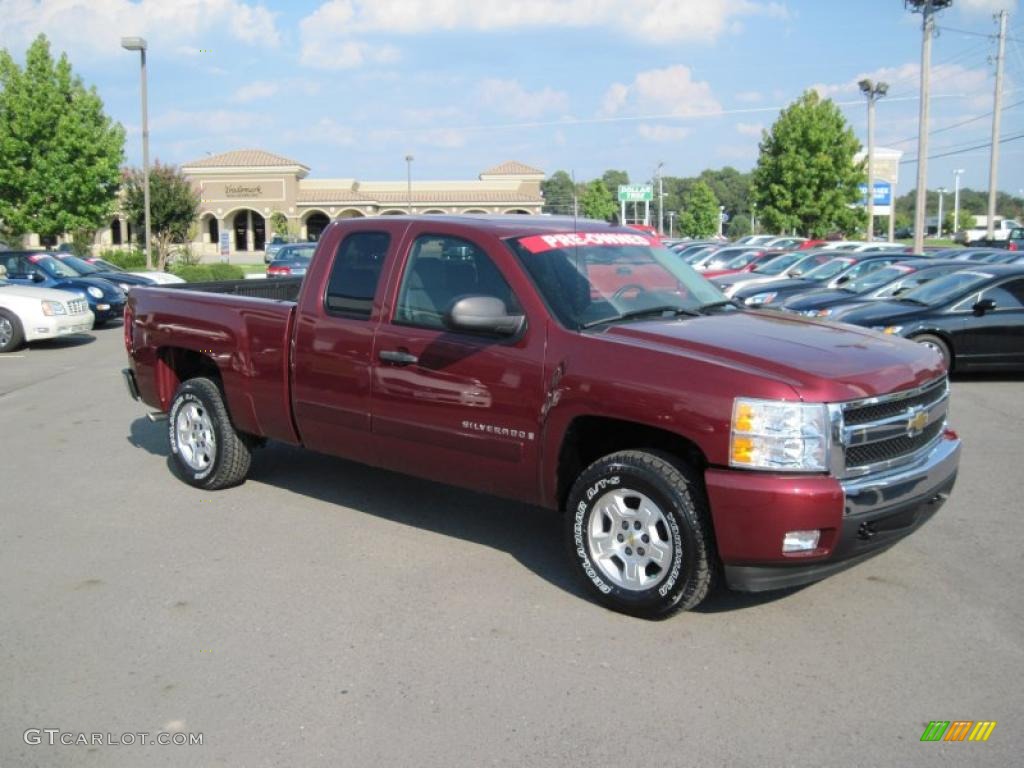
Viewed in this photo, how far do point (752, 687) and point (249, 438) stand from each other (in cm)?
433

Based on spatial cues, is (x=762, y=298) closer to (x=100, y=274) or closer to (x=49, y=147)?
(x=100, y=274)

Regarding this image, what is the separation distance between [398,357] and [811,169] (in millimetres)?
48023

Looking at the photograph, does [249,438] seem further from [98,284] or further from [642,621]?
[98,284]

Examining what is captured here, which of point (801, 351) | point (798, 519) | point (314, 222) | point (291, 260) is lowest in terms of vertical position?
point (798, 519)

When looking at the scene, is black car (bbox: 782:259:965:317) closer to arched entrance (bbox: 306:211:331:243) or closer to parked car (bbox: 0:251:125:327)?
parked car (bbox: 0:251:125:327)

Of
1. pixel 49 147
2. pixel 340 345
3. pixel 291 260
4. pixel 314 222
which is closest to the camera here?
pixel 340 345

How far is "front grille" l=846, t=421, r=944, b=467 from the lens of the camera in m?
4.40

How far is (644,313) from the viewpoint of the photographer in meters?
5.32

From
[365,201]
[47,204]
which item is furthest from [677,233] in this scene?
[47,204]

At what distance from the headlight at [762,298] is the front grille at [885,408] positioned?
12.5 metres

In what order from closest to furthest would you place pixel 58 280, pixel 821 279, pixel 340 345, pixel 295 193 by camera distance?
pixel 340 345
pixel 821 279
pixel 58 280
pixel 295 193

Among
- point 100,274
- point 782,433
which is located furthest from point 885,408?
point 100,274

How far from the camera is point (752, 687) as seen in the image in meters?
4.04

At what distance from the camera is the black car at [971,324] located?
12.1 metres
